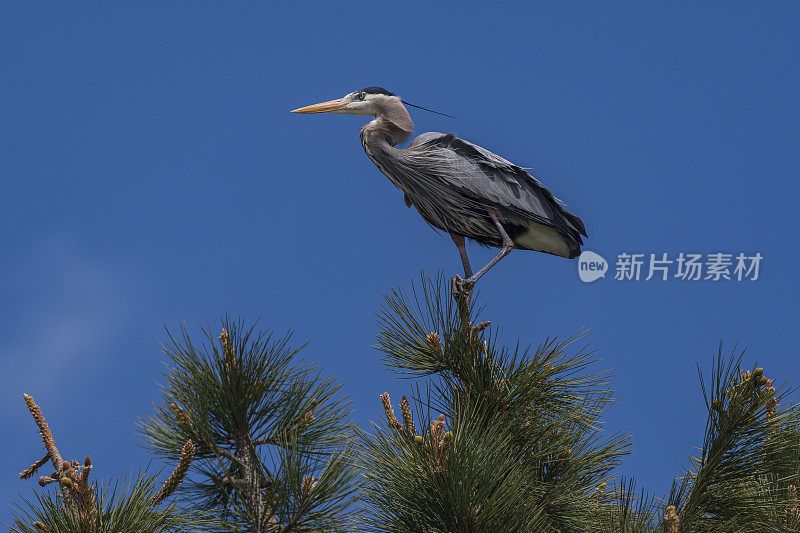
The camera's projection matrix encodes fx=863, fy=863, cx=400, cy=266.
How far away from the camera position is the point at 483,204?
5.12 metres

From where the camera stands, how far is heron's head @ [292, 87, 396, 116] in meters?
5.48

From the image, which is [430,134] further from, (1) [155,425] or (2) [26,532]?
(2) [26,532]

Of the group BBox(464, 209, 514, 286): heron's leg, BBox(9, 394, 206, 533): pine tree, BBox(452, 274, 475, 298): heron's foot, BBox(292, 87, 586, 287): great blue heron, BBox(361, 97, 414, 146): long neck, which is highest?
BBox(361, 97, 414, 146): long neck

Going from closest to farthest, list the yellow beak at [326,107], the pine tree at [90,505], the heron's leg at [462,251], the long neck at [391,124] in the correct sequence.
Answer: the pine tree at [90,505] < the heron's leg at [462,251] < the long neck at [391,124] < the yellow beak at [326,107]

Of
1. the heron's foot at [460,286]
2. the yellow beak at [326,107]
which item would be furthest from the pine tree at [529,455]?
the yellow beak at [326,107]

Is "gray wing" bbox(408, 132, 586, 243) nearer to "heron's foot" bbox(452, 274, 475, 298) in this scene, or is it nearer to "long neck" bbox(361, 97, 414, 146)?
"long neck" bbox(361, 97, 414, 146)

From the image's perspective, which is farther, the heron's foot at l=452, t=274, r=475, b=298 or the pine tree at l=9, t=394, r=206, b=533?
the heron's foot at l=452, t=274, r=475, b=298

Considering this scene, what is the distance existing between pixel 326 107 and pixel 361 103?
0.90 ft

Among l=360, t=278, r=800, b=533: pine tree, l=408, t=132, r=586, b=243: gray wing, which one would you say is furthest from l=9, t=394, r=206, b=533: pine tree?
l=408, t=132, r=586, b=243: gray wing

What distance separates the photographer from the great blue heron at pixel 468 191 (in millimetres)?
5117

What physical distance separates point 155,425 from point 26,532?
0.66 m

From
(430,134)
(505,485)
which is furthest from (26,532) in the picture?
(430,134)

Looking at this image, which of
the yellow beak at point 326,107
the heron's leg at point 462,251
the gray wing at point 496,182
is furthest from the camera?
the yellow beak at point 326,107

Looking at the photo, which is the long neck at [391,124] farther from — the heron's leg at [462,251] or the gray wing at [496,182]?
the heron's leg at [462,251]
